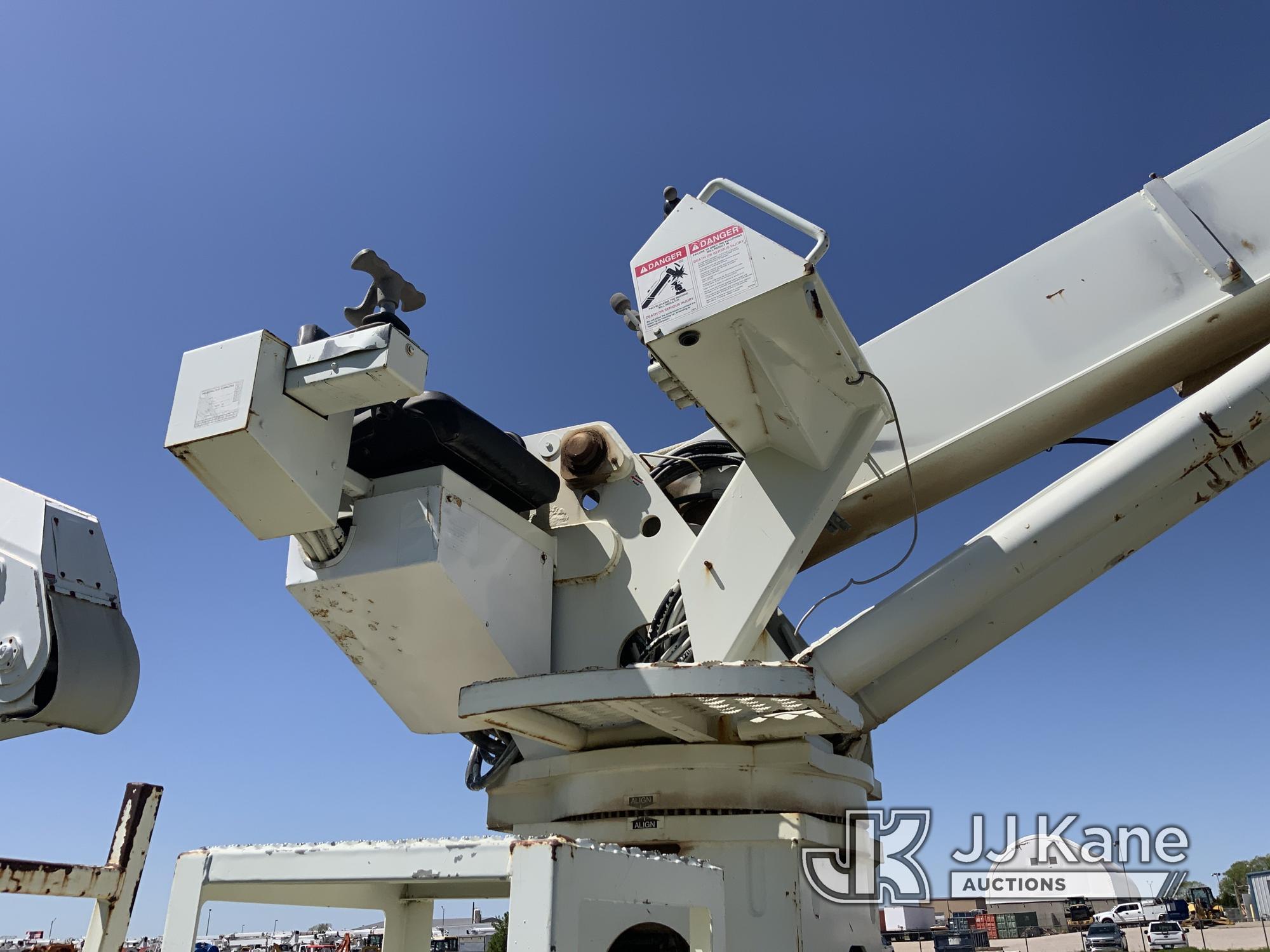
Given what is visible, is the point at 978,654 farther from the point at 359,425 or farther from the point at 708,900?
the point at 359,425

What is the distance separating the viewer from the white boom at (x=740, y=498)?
4.18 m

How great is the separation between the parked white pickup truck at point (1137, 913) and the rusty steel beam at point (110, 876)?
30.5 meters

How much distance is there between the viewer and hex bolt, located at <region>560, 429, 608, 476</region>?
5586mm

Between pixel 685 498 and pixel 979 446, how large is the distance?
5.96ft

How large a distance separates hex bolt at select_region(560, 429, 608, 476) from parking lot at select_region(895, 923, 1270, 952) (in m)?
19.7

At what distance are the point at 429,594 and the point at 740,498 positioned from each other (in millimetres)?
1670

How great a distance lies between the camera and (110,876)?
2484mm

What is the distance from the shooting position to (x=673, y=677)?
3848mm

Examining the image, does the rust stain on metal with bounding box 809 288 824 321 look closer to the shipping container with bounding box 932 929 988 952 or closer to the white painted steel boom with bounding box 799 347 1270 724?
the white painted steel boom with bounding box 799 347 1270 724

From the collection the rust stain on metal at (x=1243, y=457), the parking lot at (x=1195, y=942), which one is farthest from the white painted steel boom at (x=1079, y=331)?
the parking lot at (x=1195, y=942)

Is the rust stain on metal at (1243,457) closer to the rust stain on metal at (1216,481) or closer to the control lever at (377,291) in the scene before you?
the rust stain on metal at (1216,481)

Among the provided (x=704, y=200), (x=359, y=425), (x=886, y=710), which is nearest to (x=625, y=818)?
(x=886, y=710)

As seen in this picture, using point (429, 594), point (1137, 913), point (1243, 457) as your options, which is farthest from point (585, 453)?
point (1137, 913)

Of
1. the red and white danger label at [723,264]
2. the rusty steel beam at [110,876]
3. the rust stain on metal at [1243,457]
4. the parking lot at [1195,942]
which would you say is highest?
the red and white danger label at [723,264]
